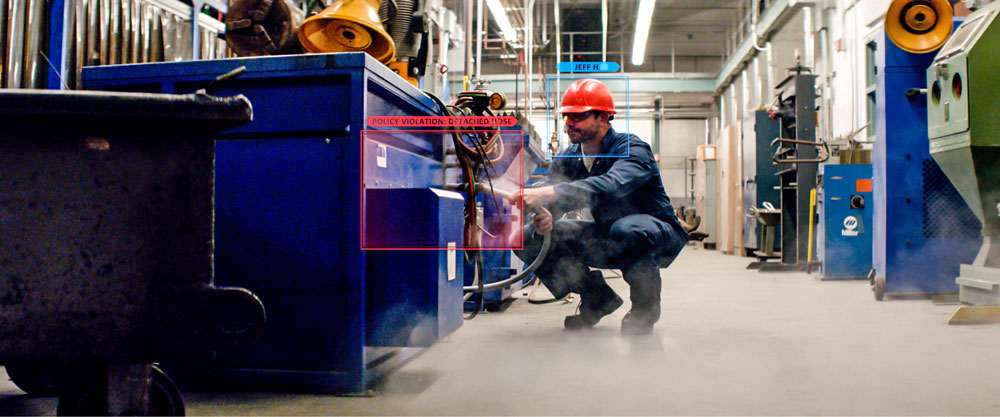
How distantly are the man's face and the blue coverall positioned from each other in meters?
0.06

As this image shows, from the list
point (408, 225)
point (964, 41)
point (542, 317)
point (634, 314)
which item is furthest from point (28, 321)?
point (964, 41)

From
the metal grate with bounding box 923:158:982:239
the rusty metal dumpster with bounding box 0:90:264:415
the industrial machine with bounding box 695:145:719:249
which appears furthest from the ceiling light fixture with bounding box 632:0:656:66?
the rusty metal dumpster with bounding box 0:90:264:415

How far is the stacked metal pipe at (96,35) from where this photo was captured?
2260 millimetres

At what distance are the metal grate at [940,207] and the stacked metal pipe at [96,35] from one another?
3.71 m

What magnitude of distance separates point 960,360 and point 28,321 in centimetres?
205

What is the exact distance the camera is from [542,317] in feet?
8.43

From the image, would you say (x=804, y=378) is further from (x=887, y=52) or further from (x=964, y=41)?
(x=887, y=52)

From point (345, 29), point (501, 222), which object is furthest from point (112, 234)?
point (501, 222)

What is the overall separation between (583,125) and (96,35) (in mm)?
2005

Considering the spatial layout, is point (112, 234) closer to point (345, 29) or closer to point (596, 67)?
point (345, 29)

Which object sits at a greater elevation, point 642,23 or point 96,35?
point 642,23

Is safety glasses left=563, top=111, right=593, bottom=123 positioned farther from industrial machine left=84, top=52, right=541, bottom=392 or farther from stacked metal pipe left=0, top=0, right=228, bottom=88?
stacked metal pipe left=0, top=0, right=228, bottom=88

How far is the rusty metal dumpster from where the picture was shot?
88 cm

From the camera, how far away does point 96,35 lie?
2.63 m
